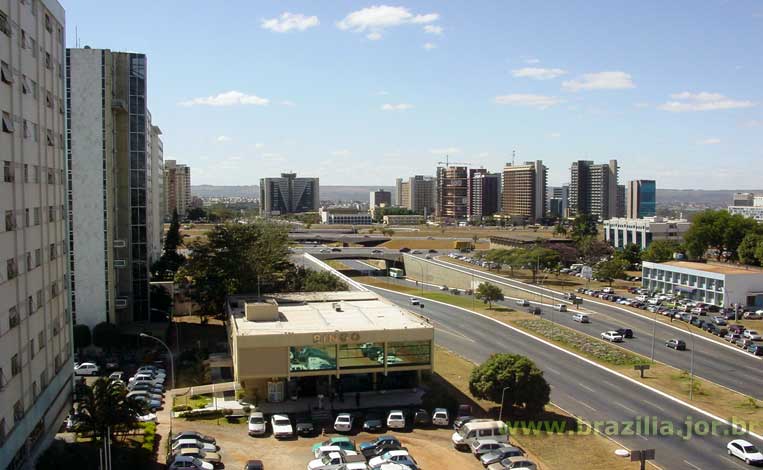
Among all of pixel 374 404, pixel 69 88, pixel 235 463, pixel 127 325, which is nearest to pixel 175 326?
pixel 127 325

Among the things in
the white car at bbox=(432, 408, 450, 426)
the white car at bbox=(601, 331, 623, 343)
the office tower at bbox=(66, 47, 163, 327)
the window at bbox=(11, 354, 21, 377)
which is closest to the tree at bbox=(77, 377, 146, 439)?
the window at bbox=(11, 354, 21, 377)

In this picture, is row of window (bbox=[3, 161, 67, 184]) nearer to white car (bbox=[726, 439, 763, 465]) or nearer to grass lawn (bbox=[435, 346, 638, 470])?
grass lawn (bbox=[435, 346, 638, 470])

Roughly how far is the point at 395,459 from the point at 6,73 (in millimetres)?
19333

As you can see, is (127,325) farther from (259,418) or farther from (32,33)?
(32,33)

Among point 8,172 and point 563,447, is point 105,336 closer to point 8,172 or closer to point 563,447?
point 8,172

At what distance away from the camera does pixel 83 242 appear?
50.6 m

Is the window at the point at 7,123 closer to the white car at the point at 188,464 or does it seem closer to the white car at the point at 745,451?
the white car at the point at 188,464

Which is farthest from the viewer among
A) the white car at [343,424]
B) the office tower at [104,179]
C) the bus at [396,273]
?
the bus at [396,273]

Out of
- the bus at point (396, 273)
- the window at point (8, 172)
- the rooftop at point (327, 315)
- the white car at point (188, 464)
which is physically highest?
the window at point (8, 172)

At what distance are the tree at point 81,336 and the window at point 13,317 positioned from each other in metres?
29.3

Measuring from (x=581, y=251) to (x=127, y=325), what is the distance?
227 ft

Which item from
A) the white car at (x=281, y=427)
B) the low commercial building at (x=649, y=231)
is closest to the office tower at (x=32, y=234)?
the white car at (x=281, y=427)

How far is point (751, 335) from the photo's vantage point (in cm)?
5406

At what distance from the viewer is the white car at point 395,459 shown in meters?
27.7
